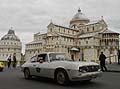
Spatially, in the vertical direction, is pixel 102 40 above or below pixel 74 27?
below

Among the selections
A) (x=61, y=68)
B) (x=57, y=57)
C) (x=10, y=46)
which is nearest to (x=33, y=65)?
(x=57, y=57)

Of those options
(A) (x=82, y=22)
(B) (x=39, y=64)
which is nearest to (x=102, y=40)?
(A) (x=82, y=22)

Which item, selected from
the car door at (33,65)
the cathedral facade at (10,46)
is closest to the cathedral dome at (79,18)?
the cathedral facade at (10,46)

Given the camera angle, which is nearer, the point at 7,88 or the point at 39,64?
the point at 7,88

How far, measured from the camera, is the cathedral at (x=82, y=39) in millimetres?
86625

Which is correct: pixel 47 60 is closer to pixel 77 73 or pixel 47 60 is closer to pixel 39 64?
pixel 39 64

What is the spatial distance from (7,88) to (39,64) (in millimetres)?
2884

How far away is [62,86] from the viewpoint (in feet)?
33.3

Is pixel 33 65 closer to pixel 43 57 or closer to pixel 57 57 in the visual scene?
pixel 43 57

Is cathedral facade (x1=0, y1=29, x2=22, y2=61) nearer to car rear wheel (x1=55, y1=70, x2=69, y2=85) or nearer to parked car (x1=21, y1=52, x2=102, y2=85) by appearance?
parked car (x1=21, y1=52, x2=102, y2=85)

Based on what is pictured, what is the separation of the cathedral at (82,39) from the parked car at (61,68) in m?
69.8

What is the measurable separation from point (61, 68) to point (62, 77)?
16.7 inches

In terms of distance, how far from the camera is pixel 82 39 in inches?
3656

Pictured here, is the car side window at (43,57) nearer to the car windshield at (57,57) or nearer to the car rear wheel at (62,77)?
the car windshield at (57,57)
